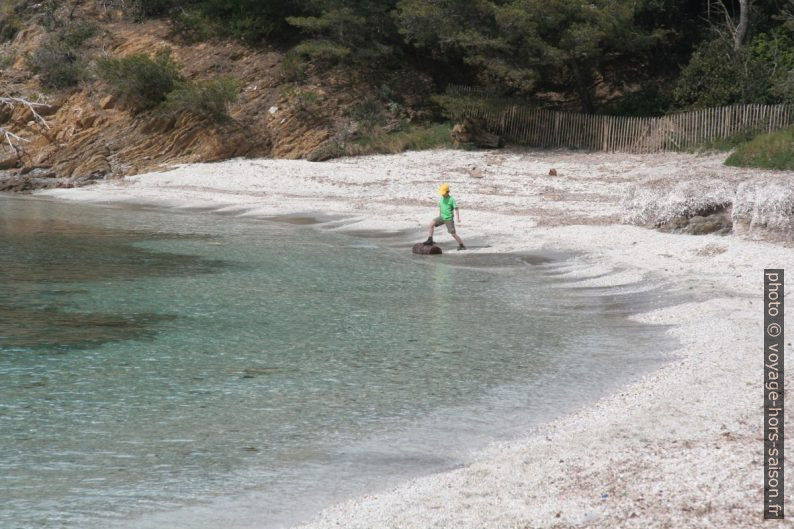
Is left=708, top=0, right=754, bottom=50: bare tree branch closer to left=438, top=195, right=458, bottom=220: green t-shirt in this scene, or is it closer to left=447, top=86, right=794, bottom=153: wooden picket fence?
left=447, top=86, right=794, bottom=153: wooden picket fence

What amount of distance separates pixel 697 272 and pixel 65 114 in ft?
93.3

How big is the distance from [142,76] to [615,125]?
57.8 feet

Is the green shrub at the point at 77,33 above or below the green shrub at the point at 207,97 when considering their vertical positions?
above

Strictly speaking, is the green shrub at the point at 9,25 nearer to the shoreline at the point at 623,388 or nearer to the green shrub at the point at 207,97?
the green shrub at the point at 207,97

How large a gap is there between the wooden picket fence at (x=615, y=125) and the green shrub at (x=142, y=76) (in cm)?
1078

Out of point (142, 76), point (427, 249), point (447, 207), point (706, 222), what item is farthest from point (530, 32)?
point (142, 76)

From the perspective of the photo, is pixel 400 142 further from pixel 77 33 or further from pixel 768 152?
pixel 77 33

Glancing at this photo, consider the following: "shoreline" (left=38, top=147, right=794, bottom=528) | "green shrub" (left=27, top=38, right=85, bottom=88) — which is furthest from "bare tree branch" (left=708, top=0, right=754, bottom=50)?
"green shrub" (left=27, top=38, right=85, bottom=88)

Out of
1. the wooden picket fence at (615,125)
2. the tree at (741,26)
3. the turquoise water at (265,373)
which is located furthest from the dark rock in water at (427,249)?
the tree at (741,26)

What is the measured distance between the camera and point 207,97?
1219 inches

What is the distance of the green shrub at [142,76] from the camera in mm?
32031

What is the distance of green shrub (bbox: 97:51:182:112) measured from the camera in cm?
3203

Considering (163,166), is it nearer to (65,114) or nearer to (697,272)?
(65,114)

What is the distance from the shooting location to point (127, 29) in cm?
3753
